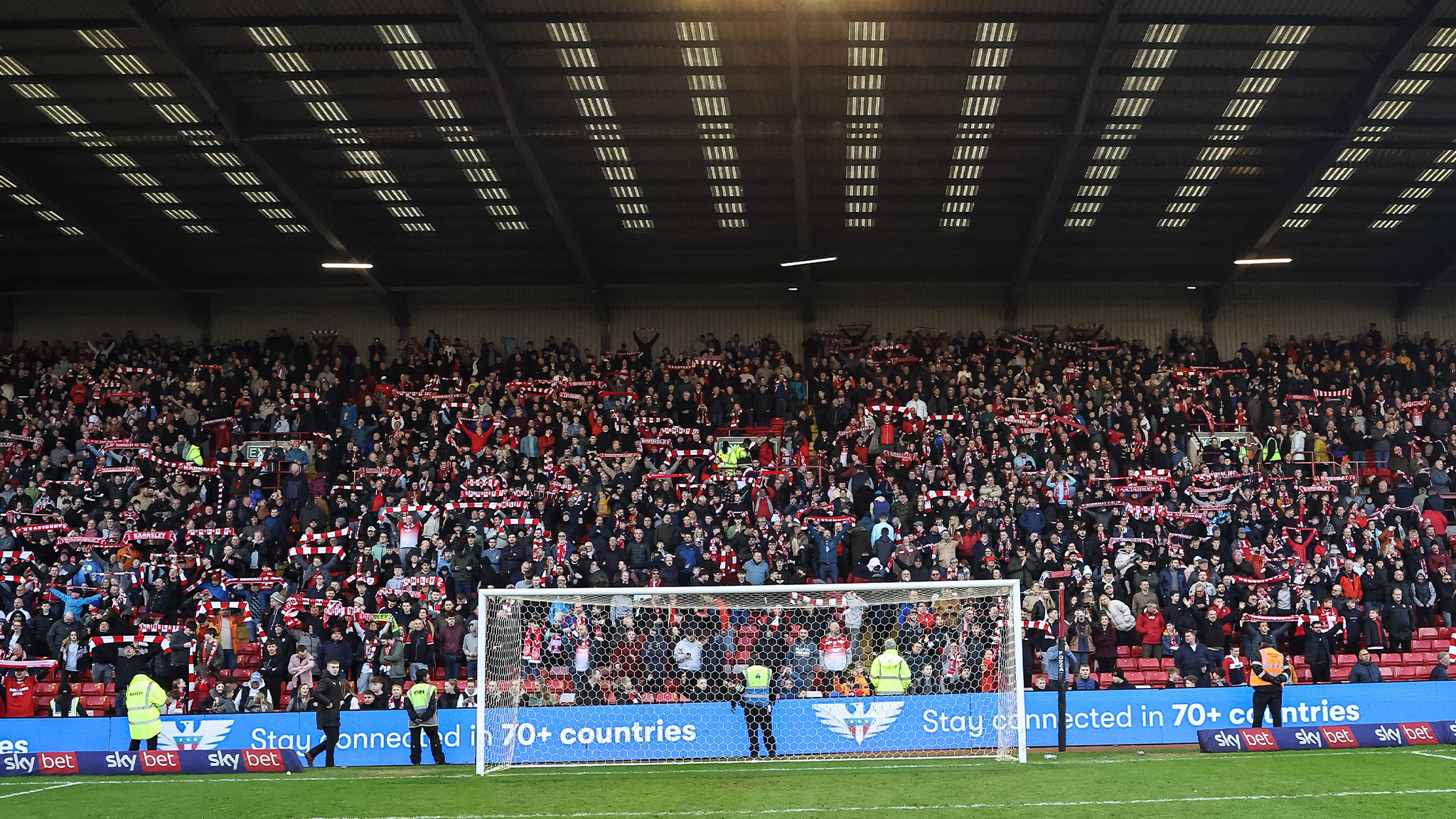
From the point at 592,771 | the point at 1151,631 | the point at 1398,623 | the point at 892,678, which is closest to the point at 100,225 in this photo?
the point at 592,771

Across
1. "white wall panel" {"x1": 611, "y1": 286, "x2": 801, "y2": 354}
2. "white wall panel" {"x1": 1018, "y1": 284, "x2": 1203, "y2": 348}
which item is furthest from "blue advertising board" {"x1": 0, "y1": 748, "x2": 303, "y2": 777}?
"white wall panel" {"x1": 1018, "y1": 284, "x2": 1203, "y2": 348}

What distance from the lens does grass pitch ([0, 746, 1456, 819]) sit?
41.3ft

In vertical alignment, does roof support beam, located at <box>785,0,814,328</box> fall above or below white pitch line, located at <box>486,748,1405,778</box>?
above

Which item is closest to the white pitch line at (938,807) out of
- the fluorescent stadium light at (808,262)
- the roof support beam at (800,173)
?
the roof support beam at (800,173)

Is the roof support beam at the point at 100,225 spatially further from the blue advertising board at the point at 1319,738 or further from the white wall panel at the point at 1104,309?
the blue advertising board at the point at 1319,738

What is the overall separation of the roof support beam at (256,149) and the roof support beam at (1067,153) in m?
17.1

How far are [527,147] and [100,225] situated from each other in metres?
13.0

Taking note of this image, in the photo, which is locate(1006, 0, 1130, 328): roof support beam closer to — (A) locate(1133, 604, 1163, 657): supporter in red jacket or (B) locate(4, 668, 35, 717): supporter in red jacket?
(A) locate(1133, 604, 1163, 657): supporter in red jacket

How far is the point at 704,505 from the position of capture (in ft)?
87.9

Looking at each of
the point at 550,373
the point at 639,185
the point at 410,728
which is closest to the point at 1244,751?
the point at 410,728

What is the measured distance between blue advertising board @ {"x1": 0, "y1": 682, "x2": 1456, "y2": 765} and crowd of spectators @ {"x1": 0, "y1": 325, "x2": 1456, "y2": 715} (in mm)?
459

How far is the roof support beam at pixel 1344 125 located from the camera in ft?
74.6

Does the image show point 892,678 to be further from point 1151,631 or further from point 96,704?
point 96,704

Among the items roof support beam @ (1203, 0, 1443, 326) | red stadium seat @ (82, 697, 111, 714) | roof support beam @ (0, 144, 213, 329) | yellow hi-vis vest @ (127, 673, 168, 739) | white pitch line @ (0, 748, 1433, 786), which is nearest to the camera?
white pitch line @ (0, 748, 1433, 786)
